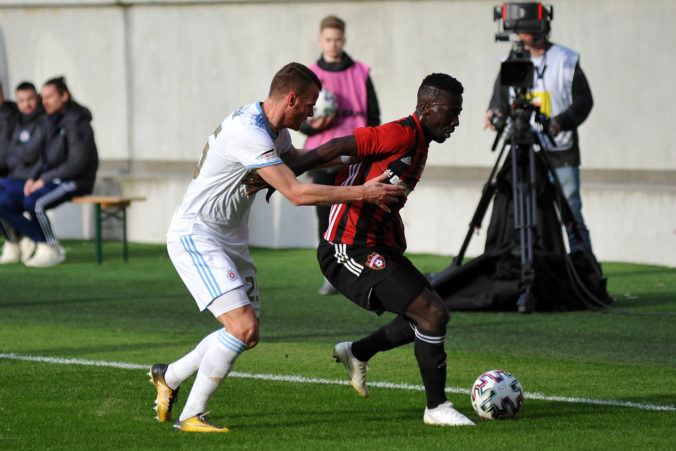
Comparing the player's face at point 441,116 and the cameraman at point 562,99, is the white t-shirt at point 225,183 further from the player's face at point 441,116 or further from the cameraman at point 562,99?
the cameraman at point 562,99

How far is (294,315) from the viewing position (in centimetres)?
1023

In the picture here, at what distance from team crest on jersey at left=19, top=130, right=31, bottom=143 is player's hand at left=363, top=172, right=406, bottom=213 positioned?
931 cm

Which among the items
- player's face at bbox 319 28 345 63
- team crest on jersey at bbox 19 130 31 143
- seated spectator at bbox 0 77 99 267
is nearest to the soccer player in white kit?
player's face at bbox 319 28 345 63

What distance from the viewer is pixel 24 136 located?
14.2m

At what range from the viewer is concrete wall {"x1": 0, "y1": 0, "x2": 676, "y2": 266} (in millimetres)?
14180

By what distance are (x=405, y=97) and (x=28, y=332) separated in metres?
7.52

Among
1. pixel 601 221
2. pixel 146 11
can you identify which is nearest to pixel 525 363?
pixel 601 221

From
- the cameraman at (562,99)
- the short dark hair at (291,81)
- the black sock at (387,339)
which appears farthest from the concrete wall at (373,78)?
the short dark hair at (291,81)

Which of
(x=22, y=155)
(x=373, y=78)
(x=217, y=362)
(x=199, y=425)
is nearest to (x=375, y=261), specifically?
(x=217, y=362)

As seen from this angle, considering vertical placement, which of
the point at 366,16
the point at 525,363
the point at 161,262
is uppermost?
the point at 366,16

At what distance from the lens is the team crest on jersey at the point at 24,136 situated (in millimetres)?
14198

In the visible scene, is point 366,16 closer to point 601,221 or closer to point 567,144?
point 601,221

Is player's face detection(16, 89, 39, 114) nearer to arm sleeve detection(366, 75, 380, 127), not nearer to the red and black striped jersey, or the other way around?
arm sleeve detection(366, 75, 380, 127)

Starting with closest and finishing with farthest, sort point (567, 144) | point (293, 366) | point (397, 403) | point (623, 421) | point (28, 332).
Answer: point (623, 421), point (397, 403), point (293, 366), point (28, 332), point (567, 144)
